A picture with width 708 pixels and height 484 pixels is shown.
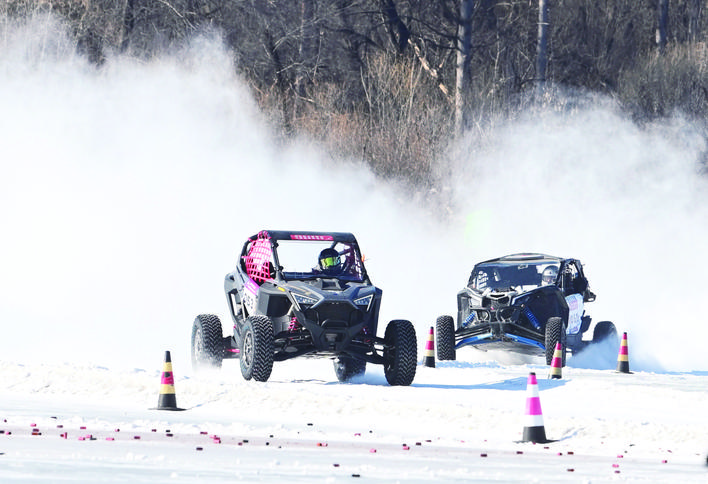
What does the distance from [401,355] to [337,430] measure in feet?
14.5

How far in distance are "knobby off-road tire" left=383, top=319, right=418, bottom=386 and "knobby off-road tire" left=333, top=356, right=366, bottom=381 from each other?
1151mm

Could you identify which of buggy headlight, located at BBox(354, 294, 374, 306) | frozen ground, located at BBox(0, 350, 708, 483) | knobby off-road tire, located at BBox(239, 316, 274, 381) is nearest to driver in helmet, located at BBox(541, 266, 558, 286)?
frozen ground, located at BBox(0, 350, 708, 483)

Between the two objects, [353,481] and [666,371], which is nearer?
[353,481]

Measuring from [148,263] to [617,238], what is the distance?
1702 centimetres

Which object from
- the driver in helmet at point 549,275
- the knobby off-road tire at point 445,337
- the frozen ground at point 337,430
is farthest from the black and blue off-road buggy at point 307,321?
the driver in helmet at point 549,275

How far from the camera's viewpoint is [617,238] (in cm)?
4212

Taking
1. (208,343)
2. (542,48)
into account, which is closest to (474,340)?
(208,343)

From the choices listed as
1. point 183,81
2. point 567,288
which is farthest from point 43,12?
point 567,288

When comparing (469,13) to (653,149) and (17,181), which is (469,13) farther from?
(17,181)

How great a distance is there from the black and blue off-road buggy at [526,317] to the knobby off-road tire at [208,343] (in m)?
4.89

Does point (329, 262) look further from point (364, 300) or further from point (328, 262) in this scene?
point (364, 300)

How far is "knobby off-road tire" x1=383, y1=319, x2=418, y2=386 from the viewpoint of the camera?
18.0 m

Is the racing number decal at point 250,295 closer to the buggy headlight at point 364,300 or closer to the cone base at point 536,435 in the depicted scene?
the buggy headlight at point 364,300

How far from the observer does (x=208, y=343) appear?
63.4 ft
